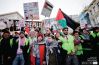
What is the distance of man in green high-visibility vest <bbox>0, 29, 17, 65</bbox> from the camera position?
12.0 metres

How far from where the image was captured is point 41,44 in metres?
12.3

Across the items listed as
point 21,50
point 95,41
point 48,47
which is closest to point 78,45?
point 95,41

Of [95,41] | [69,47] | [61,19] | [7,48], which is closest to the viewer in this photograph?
[69,47]

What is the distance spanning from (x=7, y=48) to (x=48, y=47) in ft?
5.23

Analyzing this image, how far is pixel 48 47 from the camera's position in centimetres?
1225

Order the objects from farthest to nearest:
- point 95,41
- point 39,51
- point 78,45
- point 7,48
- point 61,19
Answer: point 61,19 → point 95,41 → point 39,51 → point 78,45 → point 7,48

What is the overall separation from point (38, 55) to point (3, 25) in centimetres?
316

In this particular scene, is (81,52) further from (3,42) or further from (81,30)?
(3,42)

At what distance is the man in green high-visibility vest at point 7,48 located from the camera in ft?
39.2

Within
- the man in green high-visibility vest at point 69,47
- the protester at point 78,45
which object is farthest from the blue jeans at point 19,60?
the protester at point 78,45

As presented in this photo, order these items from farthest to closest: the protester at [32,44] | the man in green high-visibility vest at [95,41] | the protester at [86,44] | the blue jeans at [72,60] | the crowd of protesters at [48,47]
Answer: the man in green high-visibility vest at [95,41]
the protester at [86,44]
the protester at [32,44]
the crowd of protesters at [48,47]
the blue jeans at [72,60]

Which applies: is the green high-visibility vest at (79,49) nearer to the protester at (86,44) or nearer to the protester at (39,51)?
the protester at (86,44)

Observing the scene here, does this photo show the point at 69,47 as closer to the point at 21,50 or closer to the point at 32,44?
the point at 32,44

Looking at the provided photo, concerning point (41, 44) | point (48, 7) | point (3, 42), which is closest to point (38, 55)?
point (41, 44)
